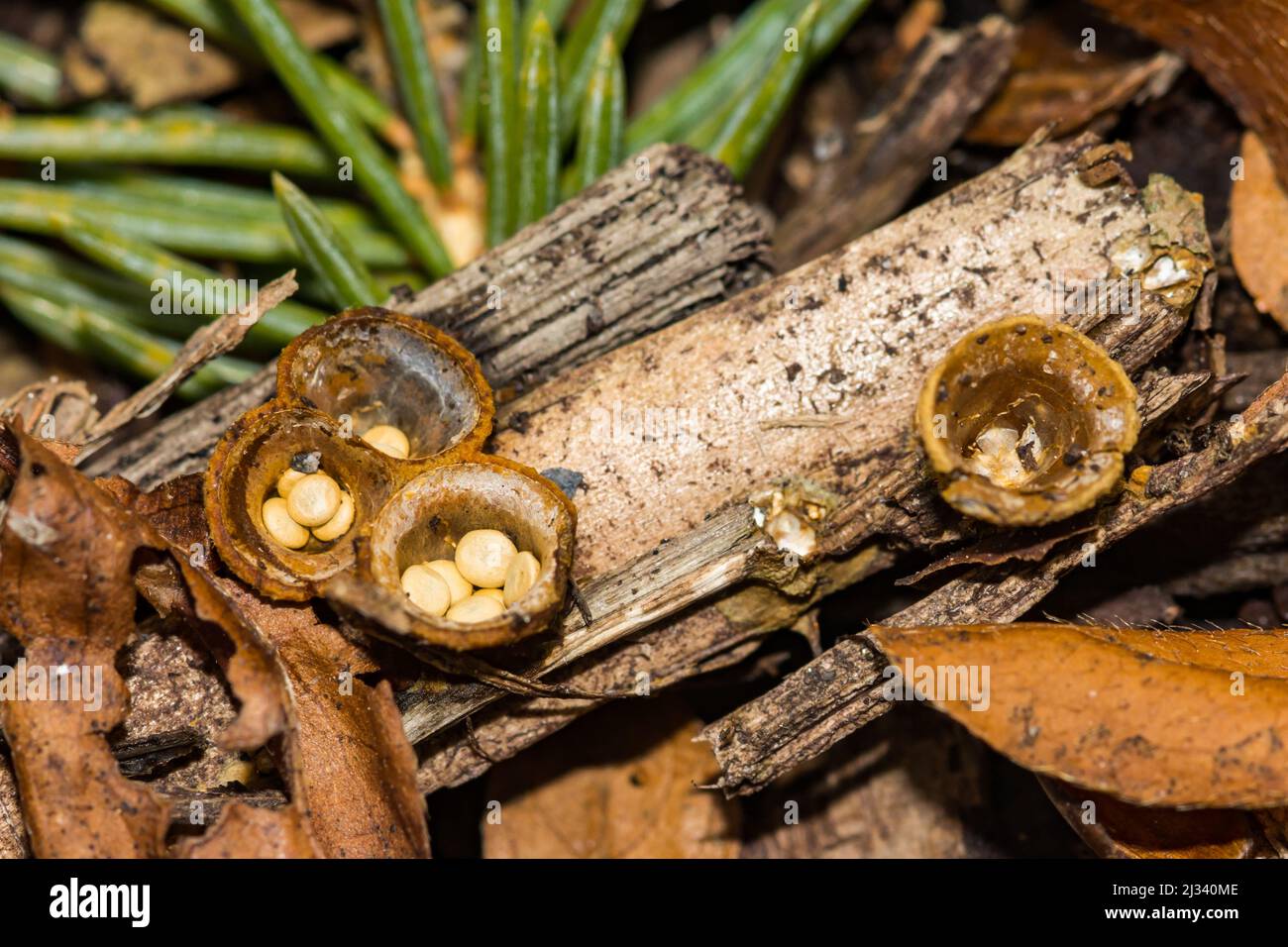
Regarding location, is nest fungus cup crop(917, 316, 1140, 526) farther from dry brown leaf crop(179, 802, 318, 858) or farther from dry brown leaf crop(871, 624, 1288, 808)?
dry brown leaf crop(179, 802, 318, 858)

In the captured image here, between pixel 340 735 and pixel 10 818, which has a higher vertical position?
pixel 340 735

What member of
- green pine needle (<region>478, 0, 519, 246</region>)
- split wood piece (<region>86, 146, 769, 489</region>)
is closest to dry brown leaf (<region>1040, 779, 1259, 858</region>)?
split wood piece (<region>86, 146, 769, 489</region>)

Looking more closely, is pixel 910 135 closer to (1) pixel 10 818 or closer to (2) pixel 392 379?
(2) pixel 392 379

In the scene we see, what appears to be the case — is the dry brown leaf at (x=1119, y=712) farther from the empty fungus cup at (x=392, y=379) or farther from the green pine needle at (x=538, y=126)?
the green pine needle at (x=538, y=126)

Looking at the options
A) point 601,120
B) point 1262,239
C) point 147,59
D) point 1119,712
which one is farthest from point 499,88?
point 1119,712

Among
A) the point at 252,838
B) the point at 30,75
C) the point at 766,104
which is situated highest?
the point at 30,75

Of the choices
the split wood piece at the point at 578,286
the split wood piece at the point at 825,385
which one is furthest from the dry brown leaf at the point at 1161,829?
the split wood piece at the point at 578,286
